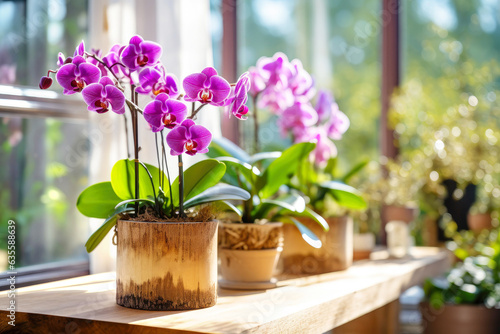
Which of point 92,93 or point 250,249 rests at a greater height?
point 92,93

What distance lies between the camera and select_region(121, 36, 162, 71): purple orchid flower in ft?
4.50

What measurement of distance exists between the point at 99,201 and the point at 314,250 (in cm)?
79

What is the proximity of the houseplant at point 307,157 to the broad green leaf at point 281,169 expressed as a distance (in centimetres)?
12

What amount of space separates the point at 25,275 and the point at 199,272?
3.02 ft

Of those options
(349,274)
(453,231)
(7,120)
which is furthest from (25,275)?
(453,231)

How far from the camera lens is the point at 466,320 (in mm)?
2402

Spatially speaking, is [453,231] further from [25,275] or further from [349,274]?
[25,275]

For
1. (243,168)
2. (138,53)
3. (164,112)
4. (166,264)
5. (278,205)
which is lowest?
(166,264)

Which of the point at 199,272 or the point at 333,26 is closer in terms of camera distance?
the point at 199,272

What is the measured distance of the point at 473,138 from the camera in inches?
116

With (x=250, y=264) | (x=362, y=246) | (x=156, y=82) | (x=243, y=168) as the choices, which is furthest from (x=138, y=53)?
(x=362, y=246)

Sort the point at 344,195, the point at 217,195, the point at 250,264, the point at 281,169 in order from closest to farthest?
1. the point at 217,195
2. the point at 250,264
3. the point at 281,169
4. the point at 344,195

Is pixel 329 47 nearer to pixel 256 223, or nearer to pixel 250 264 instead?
pixel 256 223

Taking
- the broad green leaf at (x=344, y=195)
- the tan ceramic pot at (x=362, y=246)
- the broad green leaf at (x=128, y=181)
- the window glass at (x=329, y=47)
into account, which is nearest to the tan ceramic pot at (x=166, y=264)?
the broad green leaf at (x=128, y=181)
